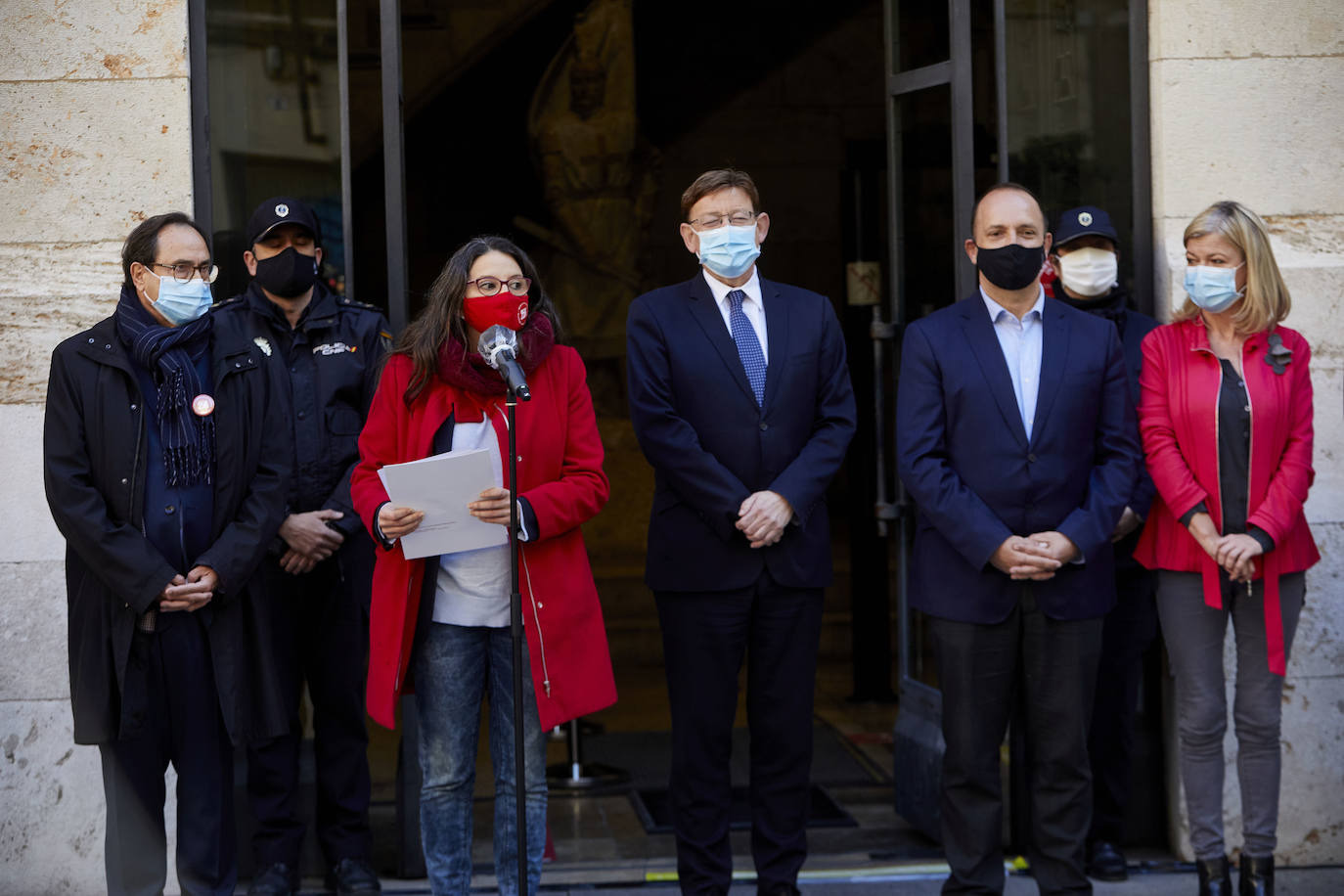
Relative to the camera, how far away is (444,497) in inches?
144

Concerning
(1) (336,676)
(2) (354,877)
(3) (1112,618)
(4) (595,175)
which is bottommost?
(2) (354,877)

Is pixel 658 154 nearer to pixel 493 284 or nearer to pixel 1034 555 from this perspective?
pixel 493 284

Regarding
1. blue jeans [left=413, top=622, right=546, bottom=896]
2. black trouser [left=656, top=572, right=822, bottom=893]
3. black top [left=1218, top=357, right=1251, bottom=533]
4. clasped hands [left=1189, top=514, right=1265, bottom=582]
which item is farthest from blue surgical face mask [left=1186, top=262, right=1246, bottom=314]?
blue jeans [left=413, top=622, right=546, bottom=896]

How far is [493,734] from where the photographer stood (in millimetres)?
3934

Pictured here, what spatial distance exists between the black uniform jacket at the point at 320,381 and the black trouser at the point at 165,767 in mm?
701

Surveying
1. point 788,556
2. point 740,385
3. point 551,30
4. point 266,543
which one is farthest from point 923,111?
point 551,30

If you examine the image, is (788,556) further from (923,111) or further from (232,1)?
(232,1)

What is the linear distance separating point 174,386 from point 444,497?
817mm

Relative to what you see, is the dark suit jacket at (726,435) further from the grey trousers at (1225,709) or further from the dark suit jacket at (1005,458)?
the grey trousers at (1225,709)

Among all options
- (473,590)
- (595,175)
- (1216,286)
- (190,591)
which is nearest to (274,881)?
(190,591)

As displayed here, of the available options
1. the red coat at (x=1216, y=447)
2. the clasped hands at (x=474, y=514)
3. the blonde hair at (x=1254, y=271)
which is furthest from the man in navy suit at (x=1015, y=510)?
the clasped hands at (x=474, y=514)

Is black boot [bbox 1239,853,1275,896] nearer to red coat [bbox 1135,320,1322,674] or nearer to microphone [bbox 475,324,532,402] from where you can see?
red coat [bbox 1135,320,1322,674]

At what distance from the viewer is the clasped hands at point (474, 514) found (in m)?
3.66

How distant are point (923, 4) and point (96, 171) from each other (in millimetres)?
2803
